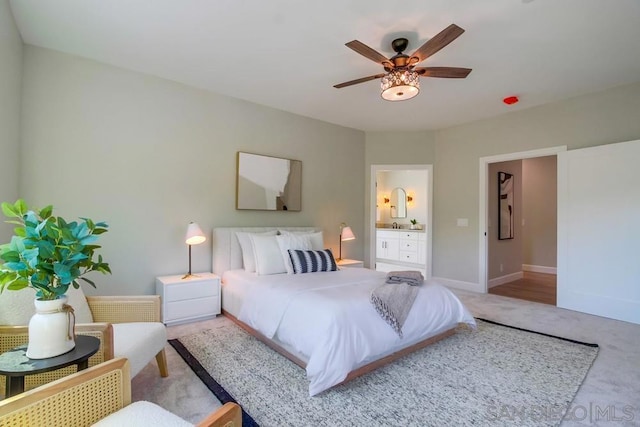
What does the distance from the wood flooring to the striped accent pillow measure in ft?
9.88

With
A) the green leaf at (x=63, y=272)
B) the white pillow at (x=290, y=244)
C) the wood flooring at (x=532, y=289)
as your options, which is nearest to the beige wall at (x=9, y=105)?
the green leaf at (x=63, y=272)

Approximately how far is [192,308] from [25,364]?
211 cm

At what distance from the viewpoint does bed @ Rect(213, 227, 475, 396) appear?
2.00 meters

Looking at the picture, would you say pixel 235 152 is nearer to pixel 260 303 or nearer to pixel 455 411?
pixel 260 303

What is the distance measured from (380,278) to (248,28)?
2.57 metres

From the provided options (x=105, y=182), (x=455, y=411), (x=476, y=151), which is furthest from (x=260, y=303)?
(x=476, y=151)

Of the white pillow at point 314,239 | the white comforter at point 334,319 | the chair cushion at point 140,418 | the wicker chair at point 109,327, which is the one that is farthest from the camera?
the white pillow at point 314,239

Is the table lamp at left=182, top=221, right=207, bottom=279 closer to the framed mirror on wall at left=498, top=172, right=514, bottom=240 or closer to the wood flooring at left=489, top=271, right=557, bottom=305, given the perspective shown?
the wood flooring at left=489, top=271, right=557, bottom=305

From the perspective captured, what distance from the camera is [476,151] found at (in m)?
4.93

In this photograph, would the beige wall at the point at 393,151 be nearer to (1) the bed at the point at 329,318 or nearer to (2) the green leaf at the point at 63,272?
(1) the bed at the point at 329,318

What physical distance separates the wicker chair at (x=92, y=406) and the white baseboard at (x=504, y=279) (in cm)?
523

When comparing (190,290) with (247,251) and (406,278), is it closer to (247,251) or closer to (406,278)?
(247,251)

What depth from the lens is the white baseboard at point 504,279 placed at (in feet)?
17.3

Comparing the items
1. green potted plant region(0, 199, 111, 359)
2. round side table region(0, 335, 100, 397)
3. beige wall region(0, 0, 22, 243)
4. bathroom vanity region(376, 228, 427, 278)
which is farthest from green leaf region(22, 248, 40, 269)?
bathroom vanity region(376, 228, 427, 278)
